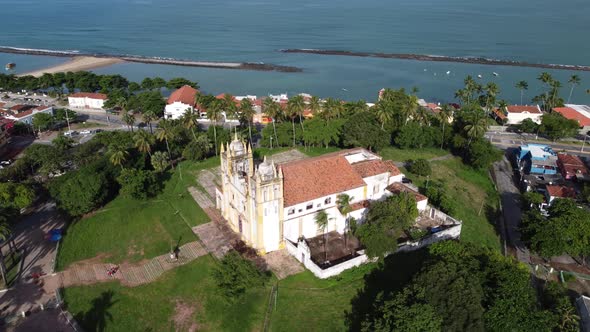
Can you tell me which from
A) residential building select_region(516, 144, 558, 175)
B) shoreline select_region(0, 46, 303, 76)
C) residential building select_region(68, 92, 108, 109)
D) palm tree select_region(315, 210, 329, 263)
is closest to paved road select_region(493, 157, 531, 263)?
residential building select_region(516, 144, 558, 175)

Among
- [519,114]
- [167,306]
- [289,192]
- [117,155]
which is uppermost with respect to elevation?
[289,192]

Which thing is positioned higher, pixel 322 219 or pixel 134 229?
pixel 322 219

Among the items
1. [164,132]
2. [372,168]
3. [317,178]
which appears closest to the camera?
[317,178]

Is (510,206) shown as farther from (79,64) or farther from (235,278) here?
(79,64)

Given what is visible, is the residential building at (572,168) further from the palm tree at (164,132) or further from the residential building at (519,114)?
the palm tree at (164,132)

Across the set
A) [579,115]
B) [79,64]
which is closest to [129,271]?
[579,115]

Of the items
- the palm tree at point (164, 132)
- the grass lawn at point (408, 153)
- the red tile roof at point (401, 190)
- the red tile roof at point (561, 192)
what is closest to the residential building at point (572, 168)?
the red tile roof at point (561, 192)

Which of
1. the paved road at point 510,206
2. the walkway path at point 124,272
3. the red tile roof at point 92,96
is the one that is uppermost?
the red tile roof at point 92,96

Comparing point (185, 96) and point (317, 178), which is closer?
point (317, 178)

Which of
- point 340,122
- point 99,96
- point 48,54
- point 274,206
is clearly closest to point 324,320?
point 274,206
